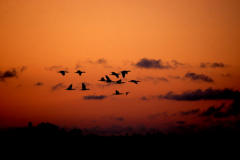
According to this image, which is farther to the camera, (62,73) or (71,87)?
(71,87)

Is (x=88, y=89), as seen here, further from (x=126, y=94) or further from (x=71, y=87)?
(x=126, y=94)

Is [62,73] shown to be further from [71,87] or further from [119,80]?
[119,80]

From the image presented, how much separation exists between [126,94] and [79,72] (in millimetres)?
16518

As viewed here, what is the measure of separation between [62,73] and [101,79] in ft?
45.5

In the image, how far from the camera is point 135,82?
10012 cm

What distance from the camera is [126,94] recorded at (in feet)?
339

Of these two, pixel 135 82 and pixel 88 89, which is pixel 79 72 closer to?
pixel 88 89

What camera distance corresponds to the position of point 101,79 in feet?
332

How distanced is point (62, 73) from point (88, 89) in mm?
12563

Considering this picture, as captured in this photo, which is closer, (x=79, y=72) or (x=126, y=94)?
(x=79, y=72)

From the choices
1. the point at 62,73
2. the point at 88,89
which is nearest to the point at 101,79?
the point at 88,89

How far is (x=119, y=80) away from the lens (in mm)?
100312

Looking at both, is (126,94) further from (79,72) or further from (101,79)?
(79,72)

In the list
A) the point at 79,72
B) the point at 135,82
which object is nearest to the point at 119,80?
the point at 135,82
